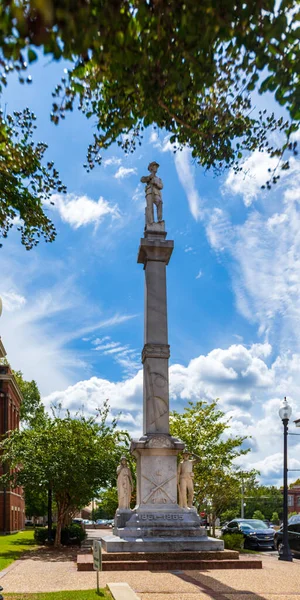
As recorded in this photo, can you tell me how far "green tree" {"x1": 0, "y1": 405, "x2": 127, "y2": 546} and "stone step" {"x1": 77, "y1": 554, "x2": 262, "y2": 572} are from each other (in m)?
10.3

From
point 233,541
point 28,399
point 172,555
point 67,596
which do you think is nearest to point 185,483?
point 172,555

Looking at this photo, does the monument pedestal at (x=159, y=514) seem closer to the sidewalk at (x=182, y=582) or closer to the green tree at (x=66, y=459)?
the sidewalk at (x=182, y=582)

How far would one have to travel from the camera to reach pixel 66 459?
1005 inches

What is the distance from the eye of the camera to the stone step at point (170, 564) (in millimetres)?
14055

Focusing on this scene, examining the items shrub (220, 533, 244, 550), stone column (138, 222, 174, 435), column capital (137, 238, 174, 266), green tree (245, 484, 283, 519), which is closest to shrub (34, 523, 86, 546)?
shrub (220, 533, 244, 550)

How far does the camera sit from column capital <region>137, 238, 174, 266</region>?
64.8 ft

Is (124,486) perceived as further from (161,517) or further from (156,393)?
(156,393)

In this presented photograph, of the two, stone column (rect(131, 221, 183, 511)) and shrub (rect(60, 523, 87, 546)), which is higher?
stone column (rect(131, 221, 183, 511))

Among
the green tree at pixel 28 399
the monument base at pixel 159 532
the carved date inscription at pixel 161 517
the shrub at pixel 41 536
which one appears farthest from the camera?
the green tree at pixel 28 399

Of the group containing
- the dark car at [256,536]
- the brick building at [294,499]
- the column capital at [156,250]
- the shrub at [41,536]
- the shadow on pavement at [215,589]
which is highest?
the column capital at [156,250]

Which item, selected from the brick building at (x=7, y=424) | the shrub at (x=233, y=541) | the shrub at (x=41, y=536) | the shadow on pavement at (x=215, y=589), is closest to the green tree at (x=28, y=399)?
the brick building at (x=7, y=424)

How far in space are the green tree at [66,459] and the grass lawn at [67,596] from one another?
14559mm

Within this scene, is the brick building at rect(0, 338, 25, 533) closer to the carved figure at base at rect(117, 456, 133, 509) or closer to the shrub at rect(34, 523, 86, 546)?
the shrub at rect(34, 523, 86, 546)

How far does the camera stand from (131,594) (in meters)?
9.76
